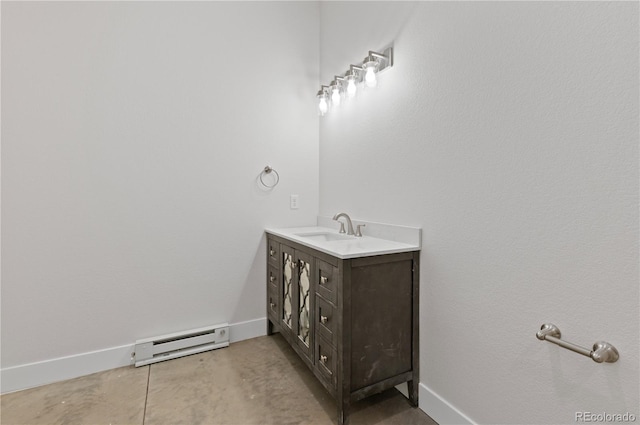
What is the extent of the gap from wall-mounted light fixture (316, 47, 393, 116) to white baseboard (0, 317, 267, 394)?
2.22 m

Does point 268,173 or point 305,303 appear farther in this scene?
point 268,173

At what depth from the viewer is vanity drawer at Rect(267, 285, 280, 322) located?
2215mm

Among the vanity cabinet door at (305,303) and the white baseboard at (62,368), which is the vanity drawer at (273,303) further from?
the white baseboard at (62,368)

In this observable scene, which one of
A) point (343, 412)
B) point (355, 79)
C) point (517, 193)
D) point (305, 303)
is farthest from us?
point (355, 79)

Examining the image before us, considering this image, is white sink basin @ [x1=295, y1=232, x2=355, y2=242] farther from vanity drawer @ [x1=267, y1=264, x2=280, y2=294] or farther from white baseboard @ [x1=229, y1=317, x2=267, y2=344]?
white baseboard @ [x1=229, y1=317, x2=267, y2=344]

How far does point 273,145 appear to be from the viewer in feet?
8.01

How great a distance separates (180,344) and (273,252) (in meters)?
0.90

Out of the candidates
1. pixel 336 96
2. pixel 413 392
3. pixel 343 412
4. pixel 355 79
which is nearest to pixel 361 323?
pixel 343 412

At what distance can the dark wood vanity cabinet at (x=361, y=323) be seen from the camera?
1.40 meters

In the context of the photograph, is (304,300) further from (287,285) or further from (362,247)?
(362,247)

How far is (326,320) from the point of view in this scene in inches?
60.3

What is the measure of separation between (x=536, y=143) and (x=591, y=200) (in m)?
0.26

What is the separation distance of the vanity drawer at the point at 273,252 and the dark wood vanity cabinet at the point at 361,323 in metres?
0.49

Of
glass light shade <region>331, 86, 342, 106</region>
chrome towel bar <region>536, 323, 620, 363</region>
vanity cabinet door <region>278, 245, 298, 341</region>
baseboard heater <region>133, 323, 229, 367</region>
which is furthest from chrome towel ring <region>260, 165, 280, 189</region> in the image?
chrome towel bar <region>536, 323, 620, 363</region>
